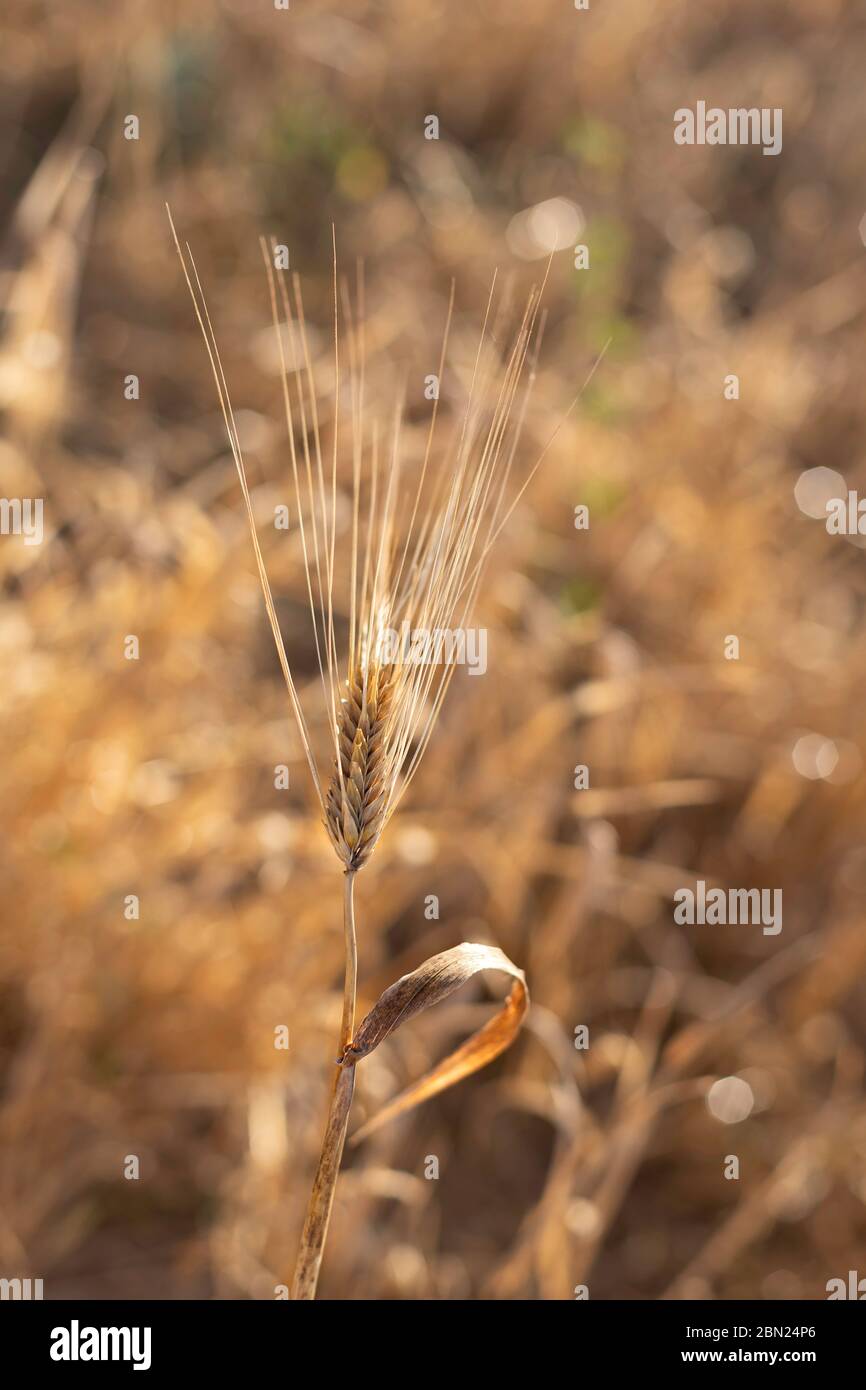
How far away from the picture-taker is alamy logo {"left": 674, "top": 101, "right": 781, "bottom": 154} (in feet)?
9.87

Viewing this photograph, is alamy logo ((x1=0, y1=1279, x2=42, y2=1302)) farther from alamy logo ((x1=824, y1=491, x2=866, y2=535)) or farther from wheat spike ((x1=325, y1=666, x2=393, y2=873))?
alamy logo ((x1=824, y1=491, x2=866, y2=535))

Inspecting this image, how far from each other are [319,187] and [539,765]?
1553mm

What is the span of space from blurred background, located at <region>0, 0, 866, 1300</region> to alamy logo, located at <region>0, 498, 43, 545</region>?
3 cm

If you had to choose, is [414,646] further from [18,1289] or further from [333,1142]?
[18,1289]

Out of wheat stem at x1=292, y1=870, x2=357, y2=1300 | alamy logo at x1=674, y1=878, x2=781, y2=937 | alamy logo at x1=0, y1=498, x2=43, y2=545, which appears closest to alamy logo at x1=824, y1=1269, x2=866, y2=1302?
alamy logo at x1=674, y1=878, x2=781, y2=937

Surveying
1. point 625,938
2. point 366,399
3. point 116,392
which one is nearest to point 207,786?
point 625,938

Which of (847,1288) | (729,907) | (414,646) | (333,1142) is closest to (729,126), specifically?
(729,907)

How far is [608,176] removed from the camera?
9.62ft

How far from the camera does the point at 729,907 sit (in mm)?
1962

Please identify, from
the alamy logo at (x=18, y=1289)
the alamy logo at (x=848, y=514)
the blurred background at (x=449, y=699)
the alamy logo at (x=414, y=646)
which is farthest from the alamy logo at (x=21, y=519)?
the alamy logo at (x=848, y=514)

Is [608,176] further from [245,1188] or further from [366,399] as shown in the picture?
[245,1188]

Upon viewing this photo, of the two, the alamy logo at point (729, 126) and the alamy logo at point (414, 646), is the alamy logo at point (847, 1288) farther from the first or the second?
the alamy logo at point (729, 126)

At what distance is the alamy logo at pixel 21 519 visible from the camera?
1.74m

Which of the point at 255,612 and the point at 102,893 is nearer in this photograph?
the point at 102,893
